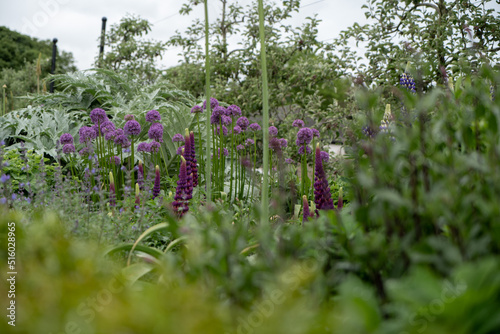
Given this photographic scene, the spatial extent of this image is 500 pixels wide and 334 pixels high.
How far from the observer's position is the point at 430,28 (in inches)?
197

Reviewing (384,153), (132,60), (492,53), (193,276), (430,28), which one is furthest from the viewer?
(132,60)

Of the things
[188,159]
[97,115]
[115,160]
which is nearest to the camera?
[188,159]

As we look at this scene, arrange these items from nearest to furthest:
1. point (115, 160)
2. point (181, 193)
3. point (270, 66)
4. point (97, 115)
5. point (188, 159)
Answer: point (181, 193) → point (188, 159) → point (97, 115) → point (115, 160) → point (270, 66)

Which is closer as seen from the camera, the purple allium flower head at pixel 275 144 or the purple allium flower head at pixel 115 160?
the purple allium flower head at pixel 275 144

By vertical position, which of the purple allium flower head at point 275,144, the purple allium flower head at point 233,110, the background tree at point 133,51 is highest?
the background tree at point 133,51

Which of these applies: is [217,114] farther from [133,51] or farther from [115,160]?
[133,51]

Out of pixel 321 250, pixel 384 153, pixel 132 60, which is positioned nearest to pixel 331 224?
pixel 321 250

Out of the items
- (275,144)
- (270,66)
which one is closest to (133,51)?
(270,66)

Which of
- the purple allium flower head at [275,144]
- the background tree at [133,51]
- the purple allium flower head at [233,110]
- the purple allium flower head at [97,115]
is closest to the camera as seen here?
the purple allium flower head at [275,144]

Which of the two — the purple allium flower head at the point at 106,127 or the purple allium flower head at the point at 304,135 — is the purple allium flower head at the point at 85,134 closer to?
the purple allium flower head at the point at 106,127

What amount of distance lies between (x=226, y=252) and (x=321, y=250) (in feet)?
0.80

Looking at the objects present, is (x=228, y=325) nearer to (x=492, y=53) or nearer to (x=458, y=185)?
(x=458, y=185)

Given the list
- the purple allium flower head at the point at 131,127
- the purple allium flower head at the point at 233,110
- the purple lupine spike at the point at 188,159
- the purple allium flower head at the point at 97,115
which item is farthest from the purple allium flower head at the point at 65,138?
the purple allium flower head at the point at 233,110

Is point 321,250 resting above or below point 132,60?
below
